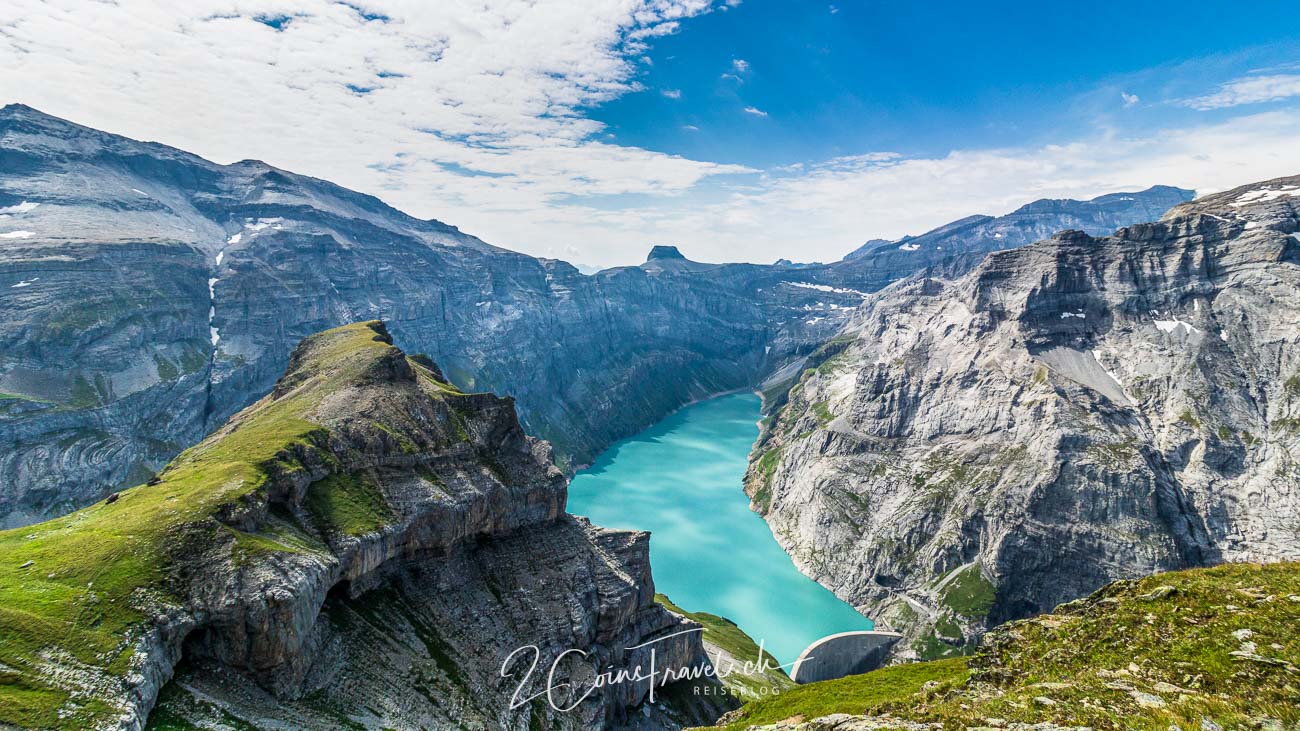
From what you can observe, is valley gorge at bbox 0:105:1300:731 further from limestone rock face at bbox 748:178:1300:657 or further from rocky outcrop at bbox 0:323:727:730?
limestone rock face at bbox 748:178:1300:657

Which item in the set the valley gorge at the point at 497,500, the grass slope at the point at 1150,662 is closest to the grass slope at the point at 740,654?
the valley gorge at the point at 497,500

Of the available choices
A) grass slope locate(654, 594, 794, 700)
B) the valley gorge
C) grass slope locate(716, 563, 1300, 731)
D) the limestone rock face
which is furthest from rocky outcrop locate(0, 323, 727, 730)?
the limestone rock face

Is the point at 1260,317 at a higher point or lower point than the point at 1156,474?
higher

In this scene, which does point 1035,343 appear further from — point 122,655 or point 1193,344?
point 122,655

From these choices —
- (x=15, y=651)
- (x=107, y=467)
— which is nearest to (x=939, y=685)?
(x=15, y=651)

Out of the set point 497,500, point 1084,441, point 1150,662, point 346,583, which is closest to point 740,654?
point 497,500
